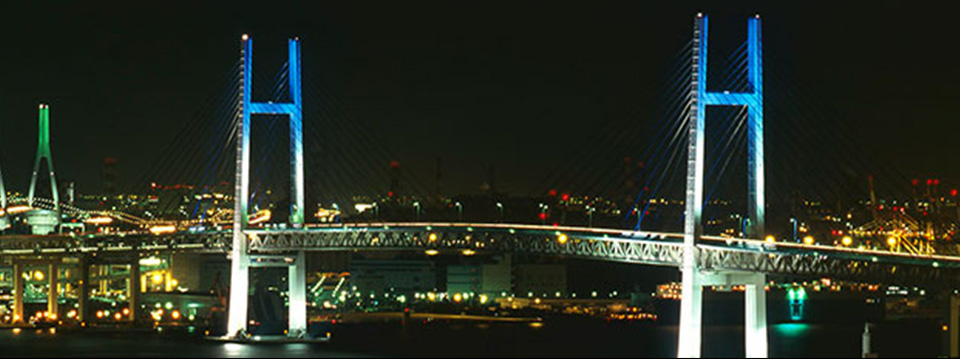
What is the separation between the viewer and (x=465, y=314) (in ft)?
264

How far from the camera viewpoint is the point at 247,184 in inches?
1881

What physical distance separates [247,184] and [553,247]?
9.06 metres

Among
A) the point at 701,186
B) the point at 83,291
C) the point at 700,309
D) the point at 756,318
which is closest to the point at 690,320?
the point at 700,309

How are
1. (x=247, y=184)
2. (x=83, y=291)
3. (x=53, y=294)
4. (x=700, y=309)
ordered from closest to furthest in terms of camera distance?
1. (x=700, y=309)
2. (x=247, y=184)
3. (x=83, y=291)
4. (x=53, y=294)

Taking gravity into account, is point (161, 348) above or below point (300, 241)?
below

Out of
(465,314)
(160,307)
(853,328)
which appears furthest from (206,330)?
(853,328)

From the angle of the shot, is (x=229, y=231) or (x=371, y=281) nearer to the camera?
(x=229, y=231)

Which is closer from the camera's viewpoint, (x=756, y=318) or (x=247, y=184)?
(x=756, y=318)

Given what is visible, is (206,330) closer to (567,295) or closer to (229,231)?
(229,231)

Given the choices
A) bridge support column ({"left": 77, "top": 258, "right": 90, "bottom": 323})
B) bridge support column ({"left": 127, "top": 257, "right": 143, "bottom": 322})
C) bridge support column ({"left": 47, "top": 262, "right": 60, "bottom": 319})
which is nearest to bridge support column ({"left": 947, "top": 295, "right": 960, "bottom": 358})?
bridge support column ({"left": 77, "top": 258, "right": 90, "bottom": 323})

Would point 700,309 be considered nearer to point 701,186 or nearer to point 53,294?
point 701,186

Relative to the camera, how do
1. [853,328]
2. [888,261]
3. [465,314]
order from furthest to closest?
[465,314], [853,328], [888,261]

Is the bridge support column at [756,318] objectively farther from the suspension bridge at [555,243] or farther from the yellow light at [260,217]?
the yellow light at [260,217]

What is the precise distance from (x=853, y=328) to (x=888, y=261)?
3897cm
